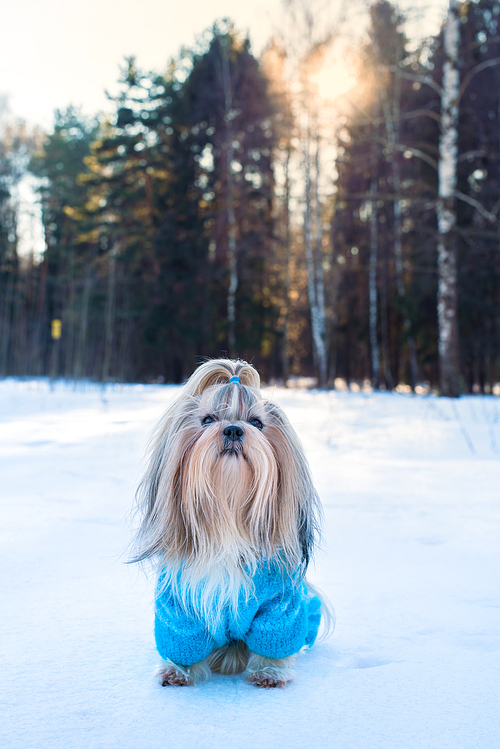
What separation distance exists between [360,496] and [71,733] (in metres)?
2.88

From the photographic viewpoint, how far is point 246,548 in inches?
68.5

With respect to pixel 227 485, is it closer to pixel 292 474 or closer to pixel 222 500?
pixel 222 500

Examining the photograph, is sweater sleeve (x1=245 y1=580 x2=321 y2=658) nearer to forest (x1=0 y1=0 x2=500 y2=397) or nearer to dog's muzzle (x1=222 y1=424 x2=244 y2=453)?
dog's muzzle (x1=222 y1=424 x2=244 y2=453)

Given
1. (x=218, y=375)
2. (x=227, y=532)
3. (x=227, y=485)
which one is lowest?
(x=227, y=532)

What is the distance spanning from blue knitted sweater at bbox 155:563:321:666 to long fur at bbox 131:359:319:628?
1.2 inches

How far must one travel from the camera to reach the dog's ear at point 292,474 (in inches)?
69.3

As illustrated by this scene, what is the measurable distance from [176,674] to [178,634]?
0.11 m

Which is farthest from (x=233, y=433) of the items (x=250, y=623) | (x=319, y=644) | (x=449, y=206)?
→ (x=449, y=206)

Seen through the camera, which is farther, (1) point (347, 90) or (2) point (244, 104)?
(2) point (244, 104)

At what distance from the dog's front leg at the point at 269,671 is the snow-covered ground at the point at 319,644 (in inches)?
1.6

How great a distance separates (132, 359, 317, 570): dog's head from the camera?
1.67m

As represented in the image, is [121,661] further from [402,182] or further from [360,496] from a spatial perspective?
[402,182]

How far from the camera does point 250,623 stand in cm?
180

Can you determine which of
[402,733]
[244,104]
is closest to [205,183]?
[244,104]
